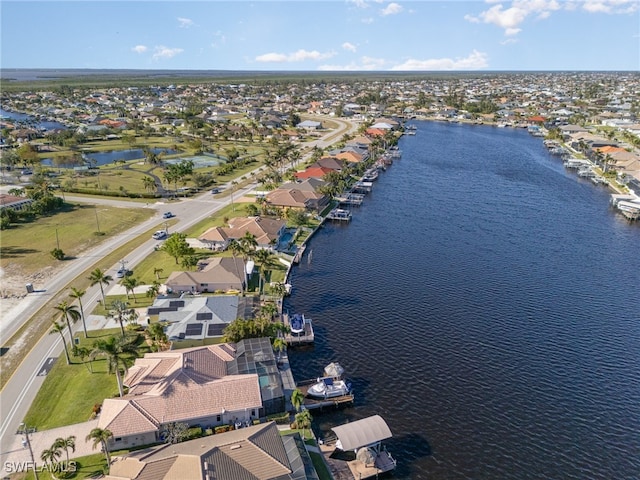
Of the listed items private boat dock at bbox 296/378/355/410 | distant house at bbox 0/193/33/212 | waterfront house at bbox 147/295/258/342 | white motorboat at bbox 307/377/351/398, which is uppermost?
distant house at bbox 0/193/33/212

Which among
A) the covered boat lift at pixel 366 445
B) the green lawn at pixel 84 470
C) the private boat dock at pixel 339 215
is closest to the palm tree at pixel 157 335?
the green lawn at pixel 84 470

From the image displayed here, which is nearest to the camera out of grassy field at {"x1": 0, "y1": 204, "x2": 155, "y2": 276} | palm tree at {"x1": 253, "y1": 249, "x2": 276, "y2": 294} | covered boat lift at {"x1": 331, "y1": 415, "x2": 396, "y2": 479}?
covered boat lift at {"x1": 331, "y1": 415, "x2": 396, "y2": 479}

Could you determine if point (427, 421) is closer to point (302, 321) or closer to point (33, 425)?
point (302, 321)

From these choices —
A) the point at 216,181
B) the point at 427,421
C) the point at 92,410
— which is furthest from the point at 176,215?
the point at 427,421

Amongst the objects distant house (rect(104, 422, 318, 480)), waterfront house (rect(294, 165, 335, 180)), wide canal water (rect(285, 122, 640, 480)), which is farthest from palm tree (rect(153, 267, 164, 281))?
waterfront house (rect(294, 165, 335, 180))

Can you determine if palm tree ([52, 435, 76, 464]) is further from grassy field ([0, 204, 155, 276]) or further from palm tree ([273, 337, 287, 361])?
grassy field ([0, 204, 155, 276])

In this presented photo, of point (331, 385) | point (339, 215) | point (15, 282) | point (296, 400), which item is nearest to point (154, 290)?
point (15, 282)

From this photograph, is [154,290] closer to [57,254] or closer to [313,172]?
[57,254]
